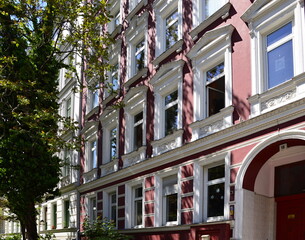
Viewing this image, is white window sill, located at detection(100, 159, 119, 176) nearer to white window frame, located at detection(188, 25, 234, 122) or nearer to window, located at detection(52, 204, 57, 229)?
white window frame, located at detection(188, 25, 234, 122)

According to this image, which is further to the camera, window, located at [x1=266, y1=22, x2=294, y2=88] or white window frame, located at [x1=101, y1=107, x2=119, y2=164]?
white window frame, located at [x1=101, y1=107, x2=119, y2=164]

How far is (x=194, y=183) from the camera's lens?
13.1 m

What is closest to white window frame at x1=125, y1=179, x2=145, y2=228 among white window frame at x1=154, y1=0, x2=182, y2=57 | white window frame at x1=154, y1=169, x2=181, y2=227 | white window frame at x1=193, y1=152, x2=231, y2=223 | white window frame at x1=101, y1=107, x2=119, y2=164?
white window frame at x1=154, y1=169, x2=181, y2=227

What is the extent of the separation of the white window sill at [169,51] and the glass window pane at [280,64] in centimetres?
415

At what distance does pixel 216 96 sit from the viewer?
42.5ft

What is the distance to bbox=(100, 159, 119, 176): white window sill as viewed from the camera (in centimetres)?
1828

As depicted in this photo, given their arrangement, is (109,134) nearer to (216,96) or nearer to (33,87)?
(33,87)

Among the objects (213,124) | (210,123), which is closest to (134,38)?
(210,123)

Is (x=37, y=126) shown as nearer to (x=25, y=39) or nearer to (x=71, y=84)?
(x=25, y=39)

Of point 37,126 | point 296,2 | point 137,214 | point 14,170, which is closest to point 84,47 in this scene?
point 37,126

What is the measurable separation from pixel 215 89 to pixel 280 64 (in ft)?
8.76

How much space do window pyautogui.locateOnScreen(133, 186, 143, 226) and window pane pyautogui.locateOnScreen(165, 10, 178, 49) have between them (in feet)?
17.8

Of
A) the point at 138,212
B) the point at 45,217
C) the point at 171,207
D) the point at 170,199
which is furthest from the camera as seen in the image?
the point at 45,217

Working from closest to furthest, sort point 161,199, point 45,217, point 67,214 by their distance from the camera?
1. point 161,199
2. point 67,214
3. point 45,217
